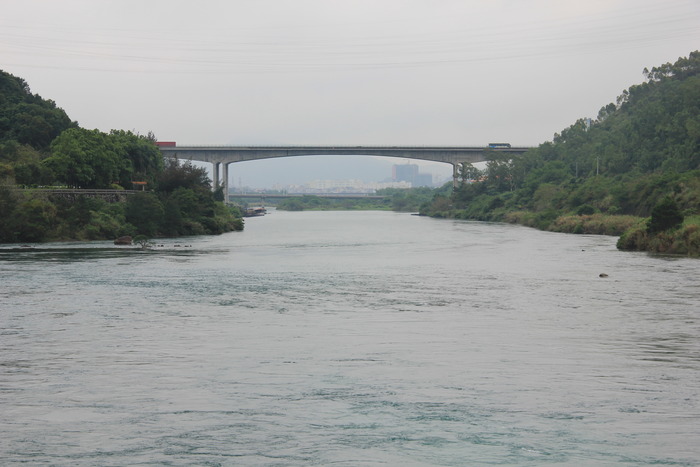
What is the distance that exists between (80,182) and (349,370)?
2710 inches

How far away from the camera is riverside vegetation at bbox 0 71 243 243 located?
62969 millimetres

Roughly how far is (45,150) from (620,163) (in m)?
73.6

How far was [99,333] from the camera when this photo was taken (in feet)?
75.1

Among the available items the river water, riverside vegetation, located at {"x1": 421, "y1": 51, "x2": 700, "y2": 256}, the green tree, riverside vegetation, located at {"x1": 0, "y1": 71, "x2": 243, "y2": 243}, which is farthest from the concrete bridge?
the river water

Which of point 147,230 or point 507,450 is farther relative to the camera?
point 147,230

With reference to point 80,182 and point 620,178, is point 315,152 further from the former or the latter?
point 80,182

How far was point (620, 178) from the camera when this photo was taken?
101188 millimetres

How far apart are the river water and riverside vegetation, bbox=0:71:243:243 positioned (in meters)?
26.4

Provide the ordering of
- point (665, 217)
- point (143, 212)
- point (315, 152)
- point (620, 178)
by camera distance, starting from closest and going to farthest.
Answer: point (665, 217), point (143, 212), point (620, 178), point (315, 152)

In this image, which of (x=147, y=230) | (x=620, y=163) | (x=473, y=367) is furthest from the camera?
(x=620, y=163)

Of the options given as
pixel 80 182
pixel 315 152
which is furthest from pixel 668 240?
pixel 315 152

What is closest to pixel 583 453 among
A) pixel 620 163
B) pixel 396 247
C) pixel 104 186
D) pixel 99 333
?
pixel 99 333

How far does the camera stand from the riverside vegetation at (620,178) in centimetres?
5572

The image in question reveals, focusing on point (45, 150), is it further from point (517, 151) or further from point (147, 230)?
point (517, 151)
